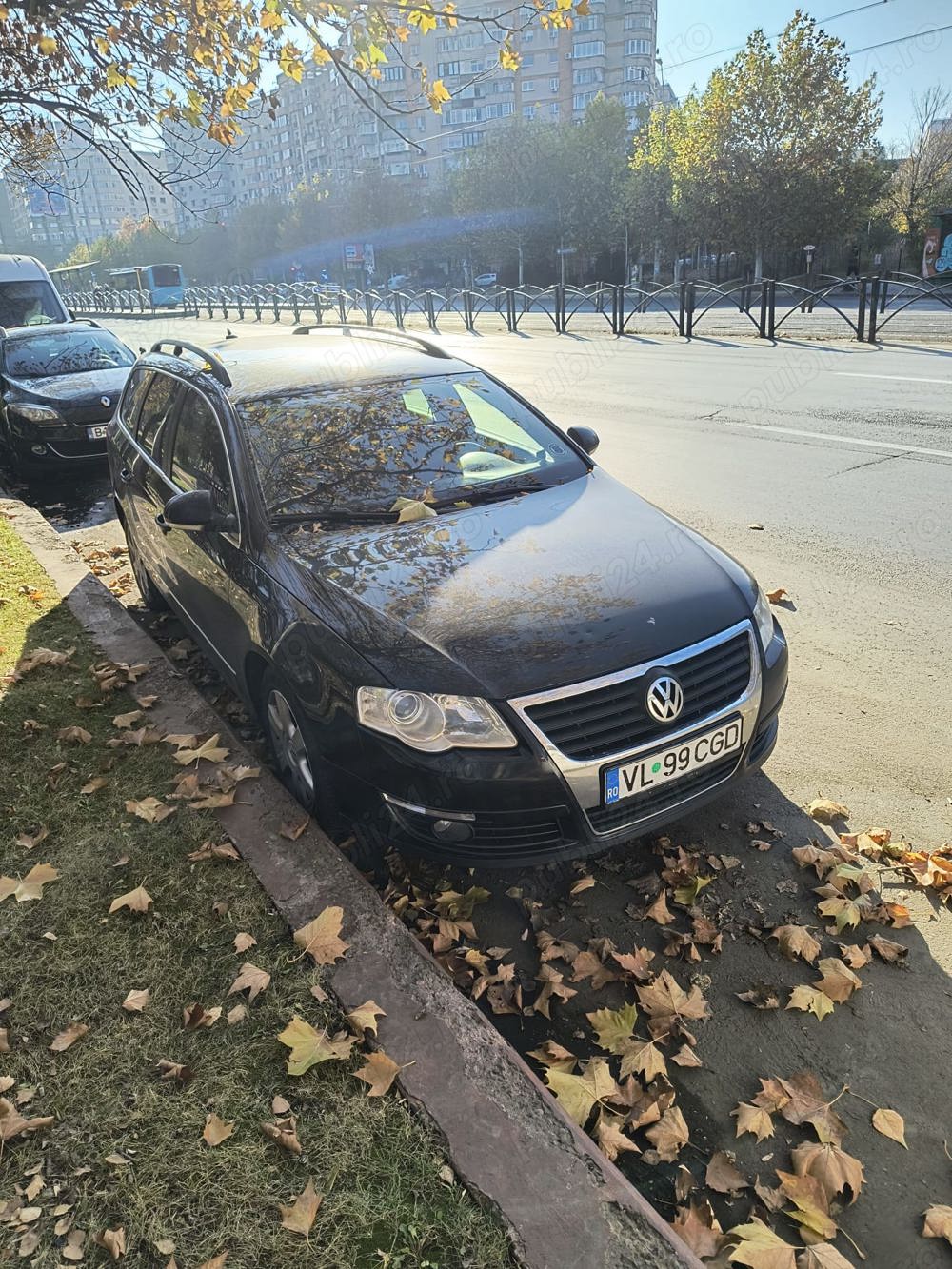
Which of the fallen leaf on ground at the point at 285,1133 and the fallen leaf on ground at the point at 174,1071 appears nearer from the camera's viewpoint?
the fallen leaf on ground at the point at 285,1133

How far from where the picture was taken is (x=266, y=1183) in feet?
6.53

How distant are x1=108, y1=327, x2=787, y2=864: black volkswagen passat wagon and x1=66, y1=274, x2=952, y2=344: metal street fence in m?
14.7

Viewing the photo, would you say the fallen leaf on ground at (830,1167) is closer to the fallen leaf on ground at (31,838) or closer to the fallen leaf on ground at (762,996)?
the fallen leaf on ground at (762,996)

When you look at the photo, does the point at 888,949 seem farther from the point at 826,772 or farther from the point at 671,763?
the point at 826,772

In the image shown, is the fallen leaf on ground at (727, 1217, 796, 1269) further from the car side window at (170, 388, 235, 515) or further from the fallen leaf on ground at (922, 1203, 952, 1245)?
the car side window at (170, 388, 235, 515)

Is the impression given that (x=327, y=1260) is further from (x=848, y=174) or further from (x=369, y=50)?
(x=848, y=174)

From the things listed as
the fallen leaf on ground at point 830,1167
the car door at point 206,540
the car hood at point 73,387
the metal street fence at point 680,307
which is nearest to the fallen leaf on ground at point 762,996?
the fallen leaf on ground at point 830,1167

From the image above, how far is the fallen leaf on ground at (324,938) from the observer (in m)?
2.62

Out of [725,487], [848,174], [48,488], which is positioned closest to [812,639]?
[725,487]

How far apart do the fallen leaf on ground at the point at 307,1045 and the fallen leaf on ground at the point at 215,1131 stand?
0.65 ft

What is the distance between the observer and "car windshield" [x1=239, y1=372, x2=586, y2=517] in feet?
12.1

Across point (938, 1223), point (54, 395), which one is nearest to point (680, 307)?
point (54, 395)

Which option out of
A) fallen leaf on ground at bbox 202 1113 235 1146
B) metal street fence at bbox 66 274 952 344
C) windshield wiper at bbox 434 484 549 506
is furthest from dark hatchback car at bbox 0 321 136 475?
metal street fence at bbox 66 274 952 344

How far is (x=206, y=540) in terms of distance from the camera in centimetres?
395
